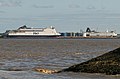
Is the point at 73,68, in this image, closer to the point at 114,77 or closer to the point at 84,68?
the point at 84,68

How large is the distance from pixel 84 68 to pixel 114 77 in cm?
314

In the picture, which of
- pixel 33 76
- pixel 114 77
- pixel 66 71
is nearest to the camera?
pixel 114 77

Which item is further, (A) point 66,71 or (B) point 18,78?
(A) point 66,71

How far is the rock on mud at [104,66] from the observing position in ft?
91.3

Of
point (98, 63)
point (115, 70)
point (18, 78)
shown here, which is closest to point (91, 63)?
point (98, 63)

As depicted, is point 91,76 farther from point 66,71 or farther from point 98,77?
point 66,71

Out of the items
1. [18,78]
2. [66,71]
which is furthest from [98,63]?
[18,78]

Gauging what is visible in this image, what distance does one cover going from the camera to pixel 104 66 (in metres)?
28.4

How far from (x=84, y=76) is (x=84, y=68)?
75.9 inches

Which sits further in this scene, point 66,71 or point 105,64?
point 66,71

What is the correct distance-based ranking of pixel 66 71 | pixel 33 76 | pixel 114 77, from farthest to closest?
1. pixel 66 71
2. pixel 33 76
3. pixel 114 77

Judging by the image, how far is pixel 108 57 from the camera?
30172 millimetres

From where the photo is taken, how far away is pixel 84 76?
90.1 ft

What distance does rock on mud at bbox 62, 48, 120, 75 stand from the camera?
27.8 meters
